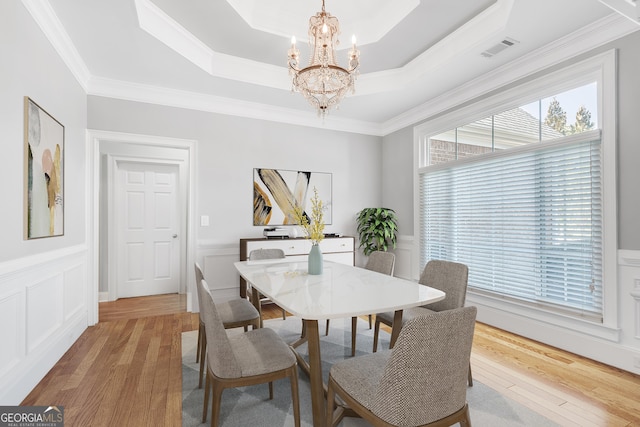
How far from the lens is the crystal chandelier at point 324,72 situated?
2.20m

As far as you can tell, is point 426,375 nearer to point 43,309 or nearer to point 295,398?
point 295,398

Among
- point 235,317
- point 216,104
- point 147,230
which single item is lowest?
point 235,317

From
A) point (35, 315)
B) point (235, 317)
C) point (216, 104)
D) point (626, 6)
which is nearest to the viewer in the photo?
point (626, 6)

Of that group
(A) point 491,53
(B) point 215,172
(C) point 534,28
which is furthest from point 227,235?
(C) point 534,28

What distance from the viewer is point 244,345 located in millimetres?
1777

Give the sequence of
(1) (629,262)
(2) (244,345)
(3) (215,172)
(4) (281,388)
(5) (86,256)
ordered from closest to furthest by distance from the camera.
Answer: (2) (244,345) < (4) (281,388) < (1) (629,262) < (5) (86,256) < (3) (215,172)

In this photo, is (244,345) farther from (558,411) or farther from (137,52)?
(137,52)

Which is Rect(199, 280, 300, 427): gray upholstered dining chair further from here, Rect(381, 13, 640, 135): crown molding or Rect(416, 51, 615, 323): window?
Rect(381, 13, 640, 135): crown molding

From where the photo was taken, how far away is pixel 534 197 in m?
3.05

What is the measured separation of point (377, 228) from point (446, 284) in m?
2.38

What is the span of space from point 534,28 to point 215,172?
11.9 ft

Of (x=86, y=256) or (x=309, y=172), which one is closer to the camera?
(x=86, y=256)

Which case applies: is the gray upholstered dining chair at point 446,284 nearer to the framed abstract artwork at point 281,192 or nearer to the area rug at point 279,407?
the area rug at point 279,407

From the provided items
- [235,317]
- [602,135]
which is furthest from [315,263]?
[602,135]
